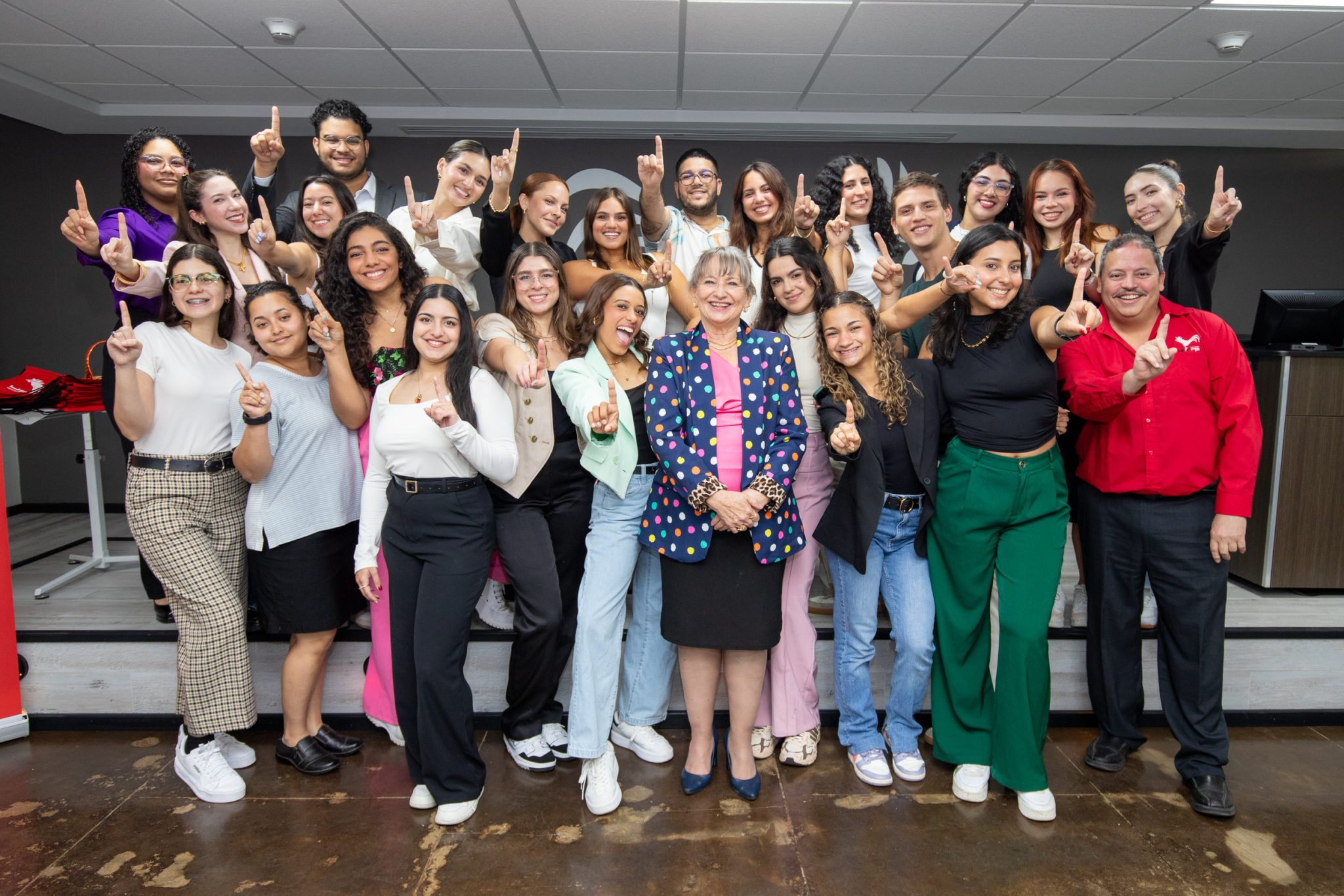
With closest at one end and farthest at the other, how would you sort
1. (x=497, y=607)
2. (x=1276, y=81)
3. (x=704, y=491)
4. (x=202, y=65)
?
(x=704, y=491)
(x=497, y=607)
(x=202, y=65)
(x=1276, y=81)

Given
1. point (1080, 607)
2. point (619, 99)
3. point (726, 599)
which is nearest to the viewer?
point (726, 599)

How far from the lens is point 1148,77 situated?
211 inches

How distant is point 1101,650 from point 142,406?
3.30 meters

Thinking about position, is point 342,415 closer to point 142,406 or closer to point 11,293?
point 142,406

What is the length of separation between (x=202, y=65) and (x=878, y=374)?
507 cm

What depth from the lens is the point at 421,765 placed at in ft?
8.27

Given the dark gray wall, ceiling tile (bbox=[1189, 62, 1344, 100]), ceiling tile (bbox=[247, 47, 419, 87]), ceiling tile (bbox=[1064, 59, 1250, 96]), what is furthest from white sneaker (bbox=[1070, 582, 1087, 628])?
ceiling tile (bbox=[247, 47, 419, 87])

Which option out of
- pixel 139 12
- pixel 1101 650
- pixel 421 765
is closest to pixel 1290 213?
pixel 1101 650

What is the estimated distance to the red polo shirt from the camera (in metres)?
2.50

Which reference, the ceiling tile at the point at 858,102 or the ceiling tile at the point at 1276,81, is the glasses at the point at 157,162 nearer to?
the ceiling tile at the point at 858,102

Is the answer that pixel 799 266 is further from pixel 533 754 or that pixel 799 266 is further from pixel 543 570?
pixel 533 754

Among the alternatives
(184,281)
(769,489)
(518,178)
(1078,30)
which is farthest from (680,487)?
(518,178)

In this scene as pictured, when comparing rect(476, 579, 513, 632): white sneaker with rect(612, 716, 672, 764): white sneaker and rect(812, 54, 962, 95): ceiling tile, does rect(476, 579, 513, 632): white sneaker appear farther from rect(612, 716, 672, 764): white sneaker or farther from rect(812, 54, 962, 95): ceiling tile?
rect(812, 54, 962, 95): ceiling tile

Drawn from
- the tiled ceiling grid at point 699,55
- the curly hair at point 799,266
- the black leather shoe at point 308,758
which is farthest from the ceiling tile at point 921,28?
the black leather shoe at point 308,758
